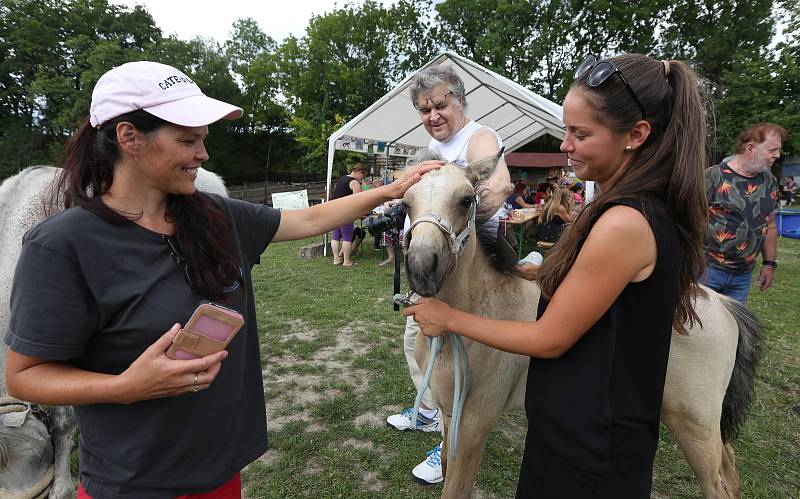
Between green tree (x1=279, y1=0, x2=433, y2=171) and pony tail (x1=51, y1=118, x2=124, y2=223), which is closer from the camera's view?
pony tail (x1=51, y1=118, x2=124, y2=223)

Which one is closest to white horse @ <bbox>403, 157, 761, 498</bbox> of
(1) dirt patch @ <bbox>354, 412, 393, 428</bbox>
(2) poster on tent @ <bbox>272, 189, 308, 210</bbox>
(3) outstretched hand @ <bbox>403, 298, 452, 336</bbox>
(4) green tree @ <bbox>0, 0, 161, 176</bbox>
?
(3) outstretched hand @ <bbox>403, 298, 452, 336</bbox>

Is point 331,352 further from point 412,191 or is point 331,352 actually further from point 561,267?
point 561,267

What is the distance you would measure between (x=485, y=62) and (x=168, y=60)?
24.3m

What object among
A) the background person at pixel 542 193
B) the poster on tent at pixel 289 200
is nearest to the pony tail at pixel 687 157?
the poster on tent at pixel 289 200

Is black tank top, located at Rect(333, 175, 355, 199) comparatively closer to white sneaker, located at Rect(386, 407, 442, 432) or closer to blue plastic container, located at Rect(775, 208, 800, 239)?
white sneaker, located at Rect(386, 407, 442, 432)

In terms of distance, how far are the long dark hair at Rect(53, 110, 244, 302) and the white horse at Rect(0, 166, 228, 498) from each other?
36 cm

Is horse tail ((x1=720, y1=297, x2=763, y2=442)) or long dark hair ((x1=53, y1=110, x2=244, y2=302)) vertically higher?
long dark hair ((x1=53, y1=110, x2=244, y2=302))

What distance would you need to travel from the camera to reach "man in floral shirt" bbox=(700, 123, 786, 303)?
337 cm

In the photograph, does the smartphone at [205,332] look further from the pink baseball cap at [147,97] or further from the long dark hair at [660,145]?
the long dark hair at [660,145]

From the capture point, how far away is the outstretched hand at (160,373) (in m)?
0.99

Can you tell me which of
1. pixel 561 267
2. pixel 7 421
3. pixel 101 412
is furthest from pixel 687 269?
pixel 7 421

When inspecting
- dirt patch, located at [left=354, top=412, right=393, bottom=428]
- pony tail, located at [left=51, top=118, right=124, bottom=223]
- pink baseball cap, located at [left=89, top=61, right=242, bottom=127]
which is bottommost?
dirt patch, located at [left=354, top=412, right=393, bottom=428]

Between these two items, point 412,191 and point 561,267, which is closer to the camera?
point 561,267

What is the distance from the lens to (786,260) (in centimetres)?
960
